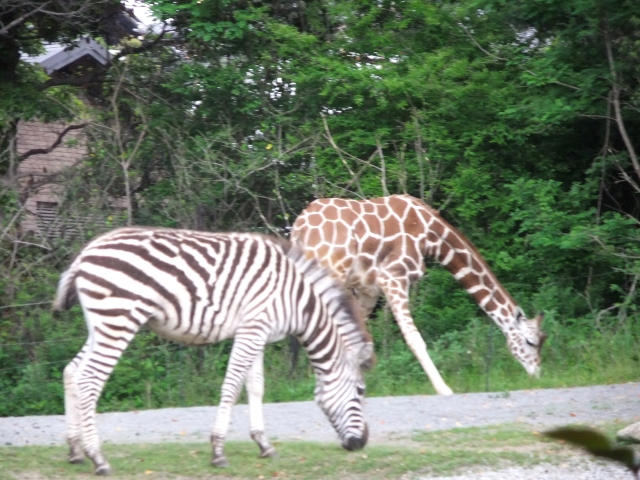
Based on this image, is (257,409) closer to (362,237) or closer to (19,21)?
(362,237)

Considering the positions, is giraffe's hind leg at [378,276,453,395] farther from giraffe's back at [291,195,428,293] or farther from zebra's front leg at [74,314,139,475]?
zebra's front leg at [74,314,139,475]

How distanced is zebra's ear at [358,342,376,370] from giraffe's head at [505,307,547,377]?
4.34 m

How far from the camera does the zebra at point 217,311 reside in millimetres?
6484

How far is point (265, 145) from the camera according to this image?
13492 millimetres

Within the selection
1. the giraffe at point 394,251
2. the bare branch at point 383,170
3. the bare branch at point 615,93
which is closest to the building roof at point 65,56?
the bare branch at point 383,170

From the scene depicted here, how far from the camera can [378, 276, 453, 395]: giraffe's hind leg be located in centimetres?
1029

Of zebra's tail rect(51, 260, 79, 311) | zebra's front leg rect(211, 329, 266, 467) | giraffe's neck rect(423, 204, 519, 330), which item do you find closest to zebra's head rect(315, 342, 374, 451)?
zebra's front leg rect(211, 329, 266, 467)

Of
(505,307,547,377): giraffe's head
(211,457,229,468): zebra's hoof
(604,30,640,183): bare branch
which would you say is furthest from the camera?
(604,30,640,183): bare branch

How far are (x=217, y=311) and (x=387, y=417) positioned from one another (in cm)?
276

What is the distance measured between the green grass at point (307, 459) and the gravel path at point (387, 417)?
0.49 metres

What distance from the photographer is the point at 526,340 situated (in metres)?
11.0

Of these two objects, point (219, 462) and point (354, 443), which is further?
point (354, 443)

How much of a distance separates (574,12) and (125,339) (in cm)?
779

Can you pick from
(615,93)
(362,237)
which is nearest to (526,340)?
(362,237)
